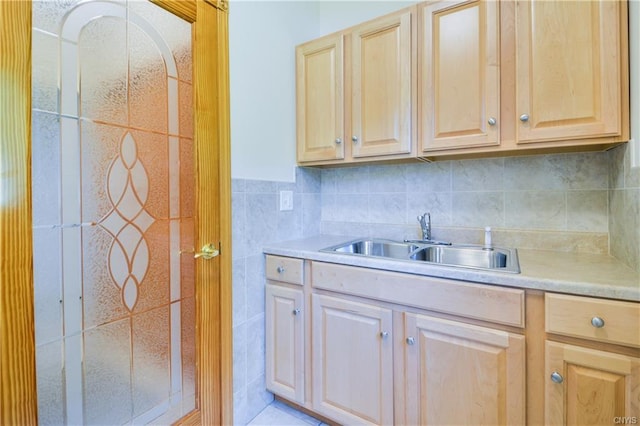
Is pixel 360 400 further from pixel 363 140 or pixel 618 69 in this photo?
pixel 618 69

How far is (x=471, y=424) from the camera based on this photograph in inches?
46.6

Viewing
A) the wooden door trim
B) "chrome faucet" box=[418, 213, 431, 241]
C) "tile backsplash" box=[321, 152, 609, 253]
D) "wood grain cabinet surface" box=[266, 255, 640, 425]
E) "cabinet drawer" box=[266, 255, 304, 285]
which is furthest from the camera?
"chrome faucet" box=[418, 213, 431, 241]

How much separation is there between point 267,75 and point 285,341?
1517 millimetres

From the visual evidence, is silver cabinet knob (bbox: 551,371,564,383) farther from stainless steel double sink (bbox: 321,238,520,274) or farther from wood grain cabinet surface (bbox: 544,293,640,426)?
stainless steel double sink (bbox: 321,238,520,274)

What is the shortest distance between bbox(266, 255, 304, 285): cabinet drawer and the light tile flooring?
766 millimetres

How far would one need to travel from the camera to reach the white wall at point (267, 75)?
1.58m

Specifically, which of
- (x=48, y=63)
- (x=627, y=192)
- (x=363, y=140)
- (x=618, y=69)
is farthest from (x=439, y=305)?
(x=48, y=63)

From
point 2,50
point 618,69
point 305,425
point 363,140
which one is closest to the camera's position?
point 2,50

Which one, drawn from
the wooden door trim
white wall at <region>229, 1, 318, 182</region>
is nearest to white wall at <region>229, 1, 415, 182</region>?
white wall at <region>229, 1, 318, 182</region>

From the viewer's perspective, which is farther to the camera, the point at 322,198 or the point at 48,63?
the point at 322,198

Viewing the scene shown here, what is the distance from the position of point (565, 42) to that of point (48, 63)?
1885mm

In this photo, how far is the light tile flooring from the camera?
164cm

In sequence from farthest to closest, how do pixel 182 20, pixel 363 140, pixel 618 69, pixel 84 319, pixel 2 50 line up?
1. pixel 363 140
2. pixel 182 20
3. pixel 618 69
4. pixel 84 319
5. pixel 2 50

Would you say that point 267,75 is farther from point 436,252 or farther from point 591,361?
point 591,361
